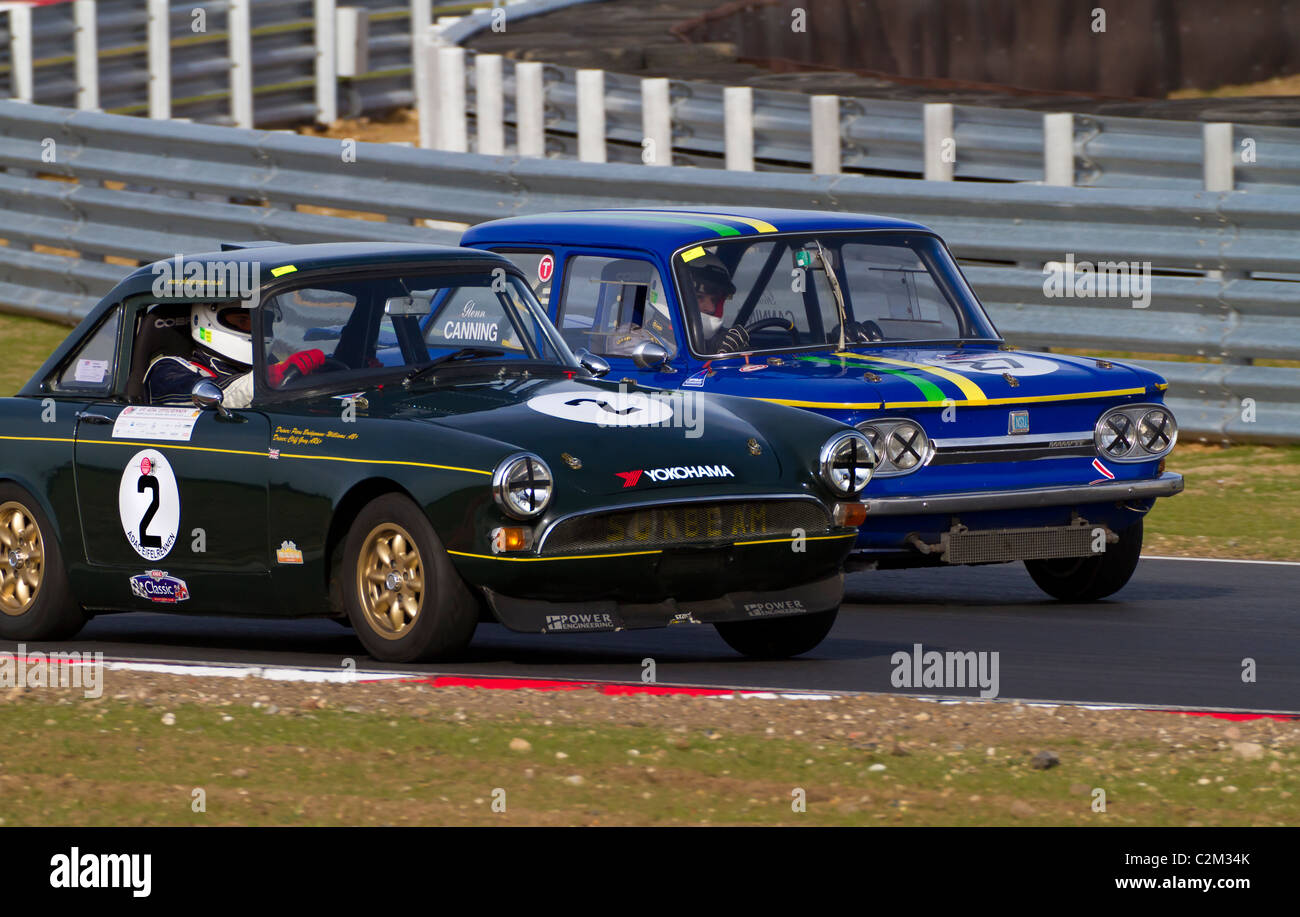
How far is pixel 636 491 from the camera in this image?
24.8 ft

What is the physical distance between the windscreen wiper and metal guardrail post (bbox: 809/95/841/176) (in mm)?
6296

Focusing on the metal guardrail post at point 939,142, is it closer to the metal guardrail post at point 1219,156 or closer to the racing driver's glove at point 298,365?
the metal guardrail post at point 1219,156

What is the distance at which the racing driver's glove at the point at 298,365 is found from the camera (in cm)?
831

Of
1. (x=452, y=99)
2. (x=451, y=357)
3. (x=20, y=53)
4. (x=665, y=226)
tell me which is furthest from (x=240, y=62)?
(x=451, y=357)

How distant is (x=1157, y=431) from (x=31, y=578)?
4352 mm

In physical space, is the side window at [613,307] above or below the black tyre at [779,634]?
above

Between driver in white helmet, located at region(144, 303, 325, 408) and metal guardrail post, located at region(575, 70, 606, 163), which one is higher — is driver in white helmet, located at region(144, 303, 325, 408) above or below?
below

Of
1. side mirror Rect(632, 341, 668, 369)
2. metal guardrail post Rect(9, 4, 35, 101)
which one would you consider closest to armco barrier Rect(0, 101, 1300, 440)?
side mirror Rect(632, 341, 668, 369)

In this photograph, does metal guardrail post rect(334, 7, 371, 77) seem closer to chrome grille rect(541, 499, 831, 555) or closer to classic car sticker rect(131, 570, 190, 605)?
classic car sticker rect(131, 570, 190, 605)

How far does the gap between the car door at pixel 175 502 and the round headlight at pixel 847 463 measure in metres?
1.88

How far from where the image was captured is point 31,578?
28.9ft

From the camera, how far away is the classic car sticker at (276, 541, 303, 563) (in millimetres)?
7949

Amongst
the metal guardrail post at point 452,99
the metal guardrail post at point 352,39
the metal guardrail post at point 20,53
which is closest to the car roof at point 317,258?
the metal guardrail post at point 452,99
